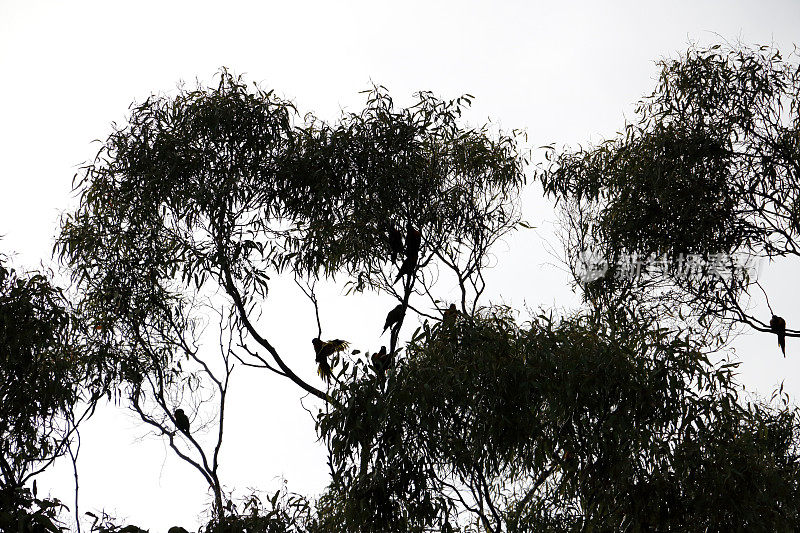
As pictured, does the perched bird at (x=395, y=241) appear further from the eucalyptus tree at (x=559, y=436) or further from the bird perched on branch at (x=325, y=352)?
the eucalyptus tree at (x=559, y=436)

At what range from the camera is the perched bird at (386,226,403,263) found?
595 cm

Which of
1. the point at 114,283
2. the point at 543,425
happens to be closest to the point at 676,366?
the point at 543,425

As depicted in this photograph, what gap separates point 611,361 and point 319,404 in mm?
2680

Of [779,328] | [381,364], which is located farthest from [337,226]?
[779,328]

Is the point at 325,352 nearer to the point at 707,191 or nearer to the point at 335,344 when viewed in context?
the point at 335,344

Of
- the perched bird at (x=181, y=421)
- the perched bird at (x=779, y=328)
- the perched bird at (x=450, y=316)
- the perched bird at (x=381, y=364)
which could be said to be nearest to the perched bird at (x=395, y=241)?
the perched bird at (x=381, y=364)

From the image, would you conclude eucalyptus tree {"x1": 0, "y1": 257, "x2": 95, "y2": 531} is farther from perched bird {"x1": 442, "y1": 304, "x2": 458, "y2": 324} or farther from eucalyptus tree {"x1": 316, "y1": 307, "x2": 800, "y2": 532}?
perched bird {"x1": 442, "y1": 304, "x2": 458, "y2": 324}

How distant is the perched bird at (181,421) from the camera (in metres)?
6.76

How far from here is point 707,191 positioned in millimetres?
5852

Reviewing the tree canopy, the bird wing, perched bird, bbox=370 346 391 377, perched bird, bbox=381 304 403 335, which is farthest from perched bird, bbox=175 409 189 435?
perched bird, bbox=370 346 391 377

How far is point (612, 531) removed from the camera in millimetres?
3881

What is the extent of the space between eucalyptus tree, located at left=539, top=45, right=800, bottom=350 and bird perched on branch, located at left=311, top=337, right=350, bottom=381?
6.55ft

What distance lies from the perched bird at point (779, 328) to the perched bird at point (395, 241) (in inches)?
99.1

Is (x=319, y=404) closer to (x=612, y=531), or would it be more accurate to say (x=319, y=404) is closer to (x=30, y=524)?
(x=612, y=531)
